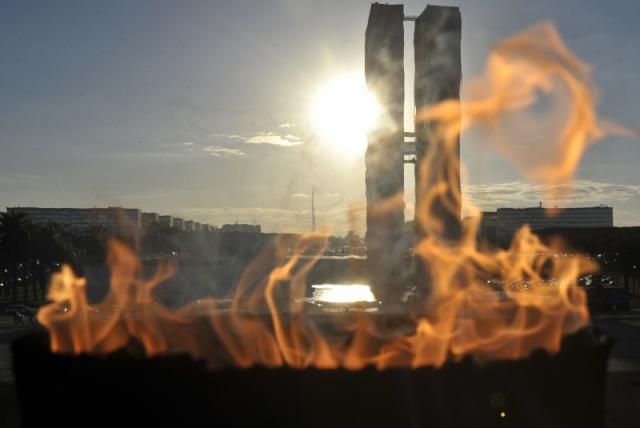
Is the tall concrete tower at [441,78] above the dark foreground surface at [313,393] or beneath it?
above

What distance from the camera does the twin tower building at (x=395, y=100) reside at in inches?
3570

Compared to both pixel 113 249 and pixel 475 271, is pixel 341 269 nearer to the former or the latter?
pixel 475 271

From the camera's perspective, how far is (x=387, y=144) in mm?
99438

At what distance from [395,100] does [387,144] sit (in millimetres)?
6870

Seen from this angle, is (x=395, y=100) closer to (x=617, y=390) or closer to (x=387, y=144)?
(x=387, y=144)

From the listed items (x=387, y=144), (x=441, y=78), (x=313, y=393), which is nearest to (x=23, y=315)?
(x=313, y=393)

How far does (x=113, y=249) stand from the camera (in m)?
85.2

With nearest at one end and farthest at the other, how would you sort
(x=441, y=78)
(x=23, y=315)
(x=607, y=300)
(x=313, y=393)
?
(x=313, y=393)
(x=607, y=300)
(x=23, y=315)
(x=441, y=78)

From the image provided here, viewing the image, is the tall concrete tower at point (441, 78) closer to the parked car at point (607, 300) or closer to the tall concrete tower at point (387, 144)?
the tall concrete tower at point (387, 144)

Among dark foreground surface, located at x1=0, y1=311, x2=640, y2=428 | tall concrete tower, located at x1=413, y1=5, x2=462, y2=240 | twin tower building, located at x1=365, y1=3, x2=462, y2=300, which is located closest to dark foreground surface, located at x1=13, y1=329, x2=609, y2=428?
dark foreground surface, located at x1=0, y1=311, x2=640, y2=428

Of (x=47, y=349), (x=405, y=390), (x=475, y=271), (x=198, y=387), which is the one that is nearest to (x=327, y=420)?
(x=405, y=390)

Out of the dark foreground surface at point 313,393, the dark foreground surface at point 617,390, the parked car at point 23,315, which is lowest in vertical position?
the parked car at point 23,315

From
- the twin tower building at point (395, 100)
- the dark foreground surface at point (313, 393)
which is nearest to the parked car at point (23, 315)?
the dark foreground surface at point (313, 393)

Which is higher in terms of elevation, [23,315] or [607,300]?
[607,300]
